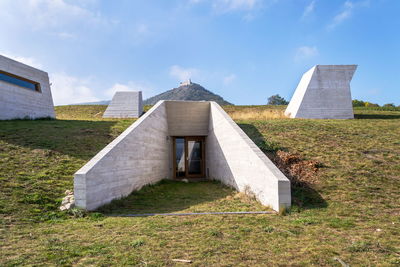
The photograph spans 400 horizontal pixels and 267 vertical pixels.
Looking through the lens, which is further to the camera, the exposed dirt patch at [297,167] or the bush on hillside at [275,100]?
the bush on hillside at [275,100]

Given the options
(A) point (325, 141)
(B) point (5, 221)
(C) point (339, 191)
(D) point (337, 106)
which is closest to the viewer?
(B) point (5, 221)

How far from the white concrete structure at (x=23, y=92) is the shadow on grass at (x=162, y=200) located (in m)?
10.1

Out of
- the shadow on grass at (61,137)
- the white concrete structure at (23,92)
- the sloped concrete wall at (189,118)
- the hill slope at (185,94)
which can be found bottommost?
the shadow on grass at (61,137)

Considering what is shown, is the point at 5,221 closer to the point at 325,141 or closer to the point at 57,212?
the point at 57,212

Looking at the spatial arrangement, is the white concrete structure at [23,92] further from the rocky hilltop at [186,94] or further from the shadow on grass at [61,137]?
the rocky hilltop at [186,94]

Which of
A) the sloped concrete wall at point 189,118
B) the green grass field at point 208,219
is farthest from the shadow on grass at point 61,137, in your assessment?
the sloped concrete wall at point 189,118

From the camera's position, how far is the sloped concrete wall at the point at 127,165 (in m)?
5.48

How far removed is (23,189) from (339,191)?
8.05m

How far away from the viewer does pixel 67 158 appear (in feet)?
27.4

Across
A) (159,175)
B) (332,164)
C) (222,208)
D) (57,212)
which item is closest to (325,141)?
(332,164)

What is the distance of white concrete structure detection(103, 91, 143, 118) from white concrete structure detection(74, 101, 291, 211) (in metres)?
8.70

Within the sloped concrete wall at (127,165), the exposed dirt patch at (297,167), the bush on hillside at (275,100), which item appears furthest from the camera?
the bush on hillside at (275,100)

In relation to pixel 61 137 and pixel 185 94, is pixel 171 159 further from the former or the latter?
pixel 185 94

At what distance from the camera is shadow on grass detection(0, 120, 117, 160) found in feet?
29.6
